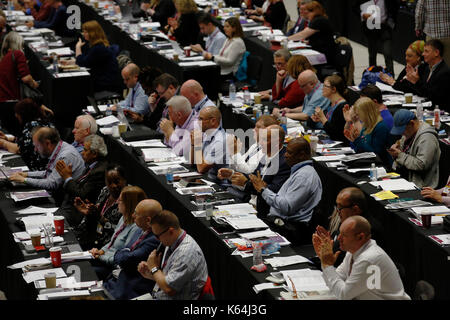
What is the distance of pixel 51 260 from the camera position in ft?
20.6

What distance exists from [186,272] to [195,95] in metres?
3.76

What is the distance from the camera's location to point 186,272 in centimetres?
574

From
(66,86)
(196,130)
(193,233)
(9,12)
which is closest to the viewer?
(193,233)

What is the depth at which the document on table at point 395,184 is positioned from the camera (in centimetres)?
724

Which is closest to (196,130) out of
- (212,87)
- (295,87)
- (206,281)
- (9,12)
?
(295,87)

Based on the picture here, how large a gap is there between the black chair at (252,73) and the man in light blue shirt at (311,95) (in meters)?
1.82

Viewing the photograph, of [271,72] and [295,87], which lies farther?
[271,72]

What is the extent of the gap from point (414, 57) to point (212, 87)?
2.92 metres

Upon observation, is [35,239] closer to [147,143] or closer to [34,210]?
[34,210]

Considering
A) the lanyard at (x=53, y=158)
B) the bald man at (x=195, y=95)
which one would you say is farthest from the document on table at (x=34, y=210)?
the bald man at (x=195, y=95)

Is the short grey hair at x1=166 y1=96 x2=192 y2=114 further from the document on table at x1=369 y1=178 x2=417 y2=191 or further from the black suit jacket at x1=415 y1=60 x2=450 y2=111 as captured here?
the black suit jacket at x1=415 y1=60 x2=450 y2=111

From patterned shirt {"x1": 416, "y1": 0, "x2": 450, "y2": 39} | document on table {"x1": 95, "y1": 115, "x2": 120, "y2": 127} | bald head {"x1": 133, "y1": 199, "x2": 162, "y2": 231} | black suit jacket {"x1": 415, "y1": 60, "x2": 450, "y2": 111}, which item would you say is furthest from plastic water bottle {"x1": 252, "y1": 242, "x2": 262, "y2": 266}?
patterned shirt {"x1": 416, "y1": 0, "x2": 450, "y2": 39}

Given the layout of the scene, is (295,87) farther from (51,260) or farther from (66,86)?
(51,260)

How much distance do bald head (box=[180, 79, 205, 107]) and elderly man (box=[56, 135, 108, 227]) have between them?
1.57 m
